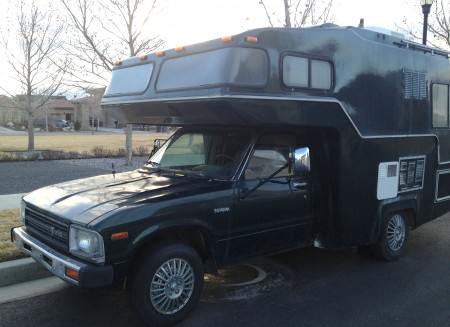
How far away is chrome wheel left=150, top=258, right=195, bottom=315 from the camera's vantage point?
3.89 meters

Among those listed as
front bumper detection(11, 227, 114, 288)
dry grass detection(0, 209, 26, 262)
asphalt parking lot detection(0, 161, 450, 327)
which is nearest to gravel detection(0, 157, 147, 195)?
dry grass detection(0, 209, 26, 262)

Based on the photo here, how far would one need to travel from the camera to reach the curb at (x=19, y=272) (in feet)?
15.9

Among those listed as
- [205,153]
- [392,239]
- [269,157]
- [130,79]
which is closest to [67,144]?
[130,79]

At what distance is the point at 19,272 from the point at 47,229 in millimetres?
1159

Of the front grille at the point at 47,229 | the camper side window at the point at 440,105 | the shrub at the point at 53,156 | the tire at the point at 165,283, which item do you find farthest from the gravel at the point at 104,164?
the tire at the point at 165,283

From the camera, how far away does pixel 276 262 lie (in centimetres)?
586

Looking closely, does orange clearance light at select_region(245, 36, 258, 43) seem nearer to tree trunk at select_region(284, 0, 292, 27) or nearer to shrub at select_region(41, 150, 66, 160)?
tree trunk at select_region(284, 0, 292, 27)

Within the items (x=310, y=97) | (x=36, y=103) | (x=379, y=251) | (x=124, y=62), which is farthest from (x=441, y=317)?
(x=36, y=103)

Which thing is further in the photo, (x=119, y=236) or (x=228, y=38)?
(x=228, y=38)

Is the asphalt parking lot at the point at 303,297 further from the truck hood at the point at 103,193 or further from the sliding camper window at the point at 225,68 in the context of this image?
the sliding camper window at the point at 225,68

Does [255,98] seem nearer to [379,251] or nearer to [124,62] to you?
[124,62]

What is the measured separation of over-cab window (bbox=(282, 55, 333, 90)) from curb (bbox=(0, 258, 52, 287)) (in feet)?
11.2

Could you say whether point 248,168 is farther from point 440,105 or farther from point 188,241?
point 440,105

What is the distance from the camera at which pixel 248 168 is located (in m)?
4.62
